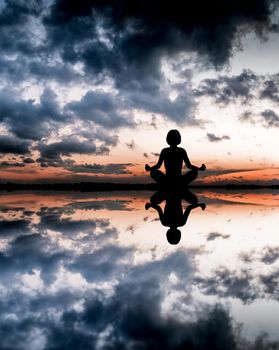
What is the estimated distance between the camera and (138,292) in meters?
2.36

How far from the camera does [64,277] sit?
270 centimetres

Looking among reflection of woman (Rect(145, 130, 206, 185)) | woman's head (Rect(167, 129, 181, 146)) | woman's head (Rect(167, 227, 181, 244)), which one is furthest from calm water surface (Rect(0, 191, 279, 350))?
woman's head (Rect(167, 129, 181, 146))

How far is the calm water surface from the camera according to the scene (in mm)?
1716

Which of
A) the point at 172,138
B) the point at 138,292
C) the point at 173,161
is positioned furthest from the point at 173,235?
the point at 172,138

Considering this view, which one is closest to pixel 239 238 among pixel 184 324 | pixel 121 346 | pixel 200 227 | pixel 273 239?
pixel 273 239

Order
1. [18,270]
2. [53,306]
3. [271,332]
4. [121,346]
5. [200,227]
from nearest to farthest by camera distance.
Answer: [121,346] < [271,332] < [53,306] < [18,270] < [200,227]

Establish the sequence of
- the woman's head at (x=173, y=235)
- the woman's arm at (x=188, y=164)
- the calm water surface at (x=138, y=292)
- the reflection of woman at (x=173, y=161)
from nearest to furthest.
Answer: the calm water surface at (x=138, y=292) → the woman's head at (x=173, y=235) → the woman's arm at (x=188, y=164) → the reflection of woman at (x=173, y=161)

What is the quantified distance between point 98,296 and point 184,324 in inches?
22.4

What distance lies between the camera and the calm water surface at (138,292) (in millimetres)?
1716

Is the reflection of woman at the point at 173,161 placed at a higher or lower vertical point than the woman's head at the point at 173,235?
higher

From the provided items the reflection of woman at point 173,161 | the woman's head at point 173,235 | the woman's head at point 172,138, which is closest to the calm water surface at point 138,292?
the woman's head at point 173,235

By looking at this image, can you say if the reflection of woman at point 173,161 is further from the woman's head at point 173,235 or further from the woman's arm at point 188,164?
the woman's head at point 173,235

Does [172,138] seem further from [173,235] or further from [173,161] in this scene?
[173,235]

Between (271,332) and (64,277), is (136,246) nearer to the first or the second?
(64,277)
